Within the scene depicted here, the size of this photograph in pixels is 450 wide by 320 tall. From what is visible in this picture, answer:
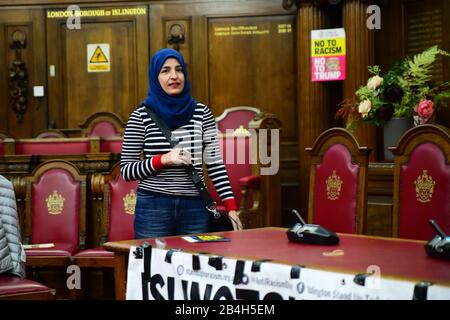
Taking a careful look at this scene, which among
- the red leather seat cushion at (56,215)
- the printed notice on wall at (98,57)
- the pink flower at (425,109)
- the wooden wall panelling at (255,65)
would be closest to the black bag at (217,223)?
the pink flower at (425,109)

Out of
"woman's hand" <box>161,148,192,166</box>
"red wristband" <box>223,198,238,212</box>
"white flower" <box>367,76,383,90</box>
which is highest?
"white flower" <box>367,76,383,90</box>

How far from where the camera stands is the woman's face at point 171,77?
10.1 feet

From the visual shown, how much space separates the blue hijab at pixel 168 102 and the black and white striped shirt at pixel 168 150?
0.04 m

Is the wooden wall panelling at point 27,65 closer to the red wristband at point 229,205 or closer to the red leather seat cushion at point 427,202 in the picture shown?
the red wristband at point 229,205

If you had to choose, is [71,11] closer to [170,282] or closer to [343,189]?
[343,189]

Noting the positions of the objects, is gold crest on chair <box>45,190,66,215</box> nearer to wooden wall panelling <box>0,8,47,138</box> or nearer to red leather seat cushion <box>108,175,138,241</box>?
red leather seat cushion <box>108,175,138,241</box>

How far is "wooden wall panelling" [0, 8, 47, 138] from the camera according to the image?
8.44m

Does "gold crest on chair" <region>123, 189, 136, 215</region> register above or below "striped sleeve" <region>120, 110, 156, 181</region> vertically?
below

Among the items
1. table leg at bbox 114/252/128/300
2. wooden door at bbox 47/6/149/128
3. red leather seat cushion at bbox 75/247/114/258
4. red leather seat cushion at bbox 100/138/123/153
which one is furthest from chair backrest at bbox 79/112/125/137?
table leg at bbox 114/252/128/300

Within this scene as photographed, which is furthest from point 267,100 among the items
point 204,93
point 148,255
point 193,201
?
point 148,255

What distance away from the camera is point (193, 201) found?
303 centimetres

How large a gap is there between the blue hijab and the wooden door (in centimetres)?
525

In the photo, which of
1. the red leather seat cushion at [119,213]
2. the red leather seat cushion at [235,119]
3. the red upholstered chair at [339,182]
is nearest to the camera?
the red upholstered chair at [339,182]

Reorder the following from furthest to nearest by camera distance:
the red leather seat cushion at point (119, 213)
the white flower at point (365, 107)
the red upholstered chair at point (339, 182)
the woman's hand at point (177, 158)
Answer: the red leather seat cushion at point (119, 213)
the white flower at point (365, 107)
the red upholstered chair at point (339, 182)
the woman's hand at point (177, 158)
